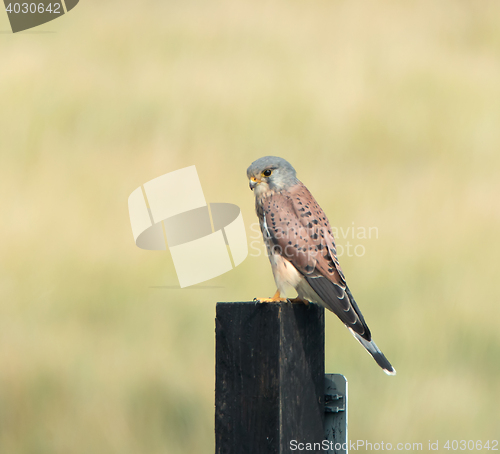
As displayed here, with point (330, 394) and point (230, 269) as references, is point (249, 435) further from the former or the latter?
point (230, 269)

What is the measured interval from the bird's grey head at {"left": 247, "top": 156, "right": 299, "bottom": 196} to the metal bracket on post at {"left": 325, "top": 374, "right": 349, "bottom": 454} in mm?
1402

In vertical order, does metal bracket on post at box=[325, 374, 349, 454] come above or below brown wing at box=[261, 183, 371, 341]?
below

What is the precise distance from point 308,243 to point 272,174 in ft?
1.53

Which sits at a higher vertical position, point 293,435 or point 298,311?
point 298,311

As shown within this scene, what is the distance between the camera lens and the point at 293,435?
1.72 meters

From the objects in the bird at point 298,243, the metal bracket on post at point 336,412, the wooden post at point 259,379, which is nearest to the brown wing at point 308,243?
the bird at point 298,243

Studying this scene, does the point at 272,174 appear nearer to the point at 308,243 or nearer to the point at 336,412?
the point at 308,243

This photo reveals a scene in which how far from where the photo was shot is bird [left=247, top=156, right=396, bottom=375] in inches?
106

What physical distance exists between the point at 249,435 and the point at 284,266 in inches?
51.2

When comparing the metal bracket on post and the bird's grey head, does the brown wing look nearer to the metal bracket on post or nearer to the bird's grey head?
the bird's grey head

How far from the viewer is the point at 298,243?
2.88 metres

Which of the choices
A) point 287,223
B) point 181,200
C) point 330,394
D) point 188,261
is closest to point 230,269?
point 188,261

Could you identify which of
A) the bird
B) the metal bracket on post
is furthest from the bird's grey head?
the metal bracket on post

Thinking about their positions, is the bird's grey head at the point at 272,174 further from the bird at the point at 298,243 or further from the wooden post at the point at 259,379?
the wooden post at the point at 259,379
